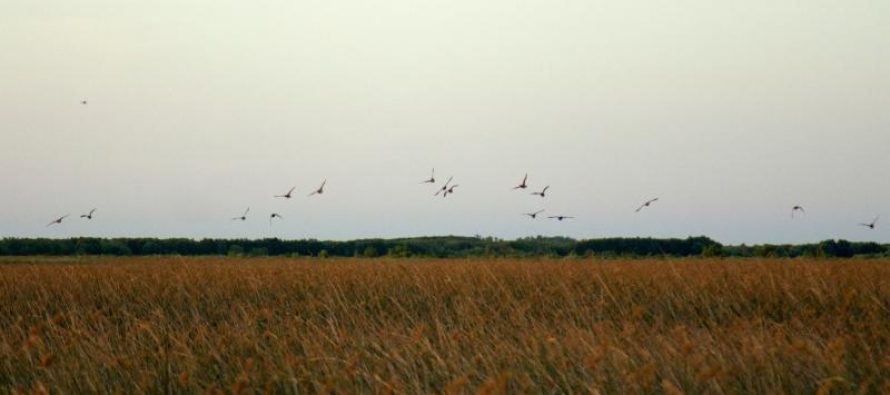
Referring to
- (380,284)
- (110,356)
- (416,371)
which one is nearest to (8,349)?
(110,356)

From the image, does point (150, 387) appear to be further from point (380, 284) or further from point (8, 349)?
point (380, 284)

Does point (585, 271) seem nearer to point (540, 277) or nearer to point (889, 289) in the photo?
point (540, 277)

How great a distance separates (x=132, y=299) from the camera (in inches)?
715

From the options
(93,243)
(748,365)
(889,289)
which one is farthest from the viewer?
(93,243)

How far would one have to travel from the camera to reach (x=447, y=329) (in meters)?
13.7

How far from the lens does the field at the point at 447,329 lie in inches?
287

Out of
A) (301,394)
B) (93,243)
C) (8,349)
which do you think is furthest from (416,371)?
(93,243)

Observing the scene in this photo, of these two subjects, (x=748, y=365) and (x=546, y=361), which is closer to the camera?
(x=748, y=365)

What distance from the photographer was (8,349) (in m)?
9.34

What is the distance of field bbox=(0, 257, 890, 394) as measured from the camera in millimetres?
7297

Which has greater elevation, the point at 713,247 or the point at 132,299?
the point at 713,247

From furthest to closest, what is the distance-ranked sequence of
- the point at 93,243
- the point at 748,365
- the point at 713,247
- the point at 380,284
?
the point at 93,243, the point at 713,247, the point at 380,284, the point at 748,365

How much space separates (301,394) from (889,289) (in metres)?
10.8

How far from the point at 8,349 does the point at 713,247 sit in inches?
1703
